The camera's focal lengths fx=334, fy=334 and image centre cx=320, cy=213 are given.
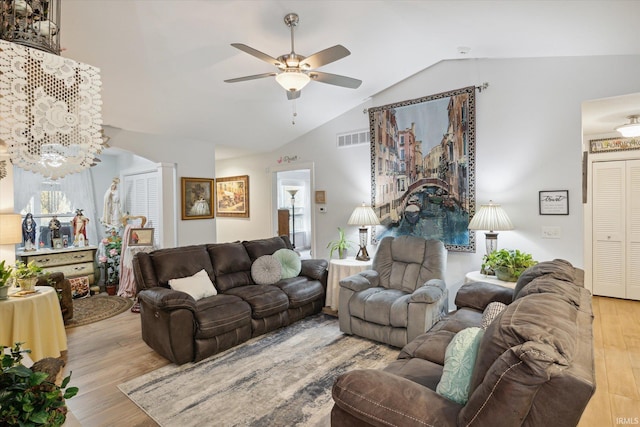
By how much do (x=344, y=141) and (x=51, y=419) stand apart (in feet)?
15.5

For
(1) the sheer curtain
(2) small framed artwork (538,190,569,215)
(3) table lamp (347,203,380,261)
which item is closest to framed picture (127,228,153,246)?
(1) the sheer curtain

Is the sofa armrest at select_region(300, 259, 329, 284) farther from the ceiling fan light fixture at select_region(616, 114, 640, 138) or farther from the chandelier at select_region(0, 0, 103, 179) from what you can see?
the ceiling fan light fixture at select_region(616, 114, 640, 138)

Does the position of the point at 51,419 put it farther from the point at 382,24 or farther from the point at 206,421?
the point at 382,24

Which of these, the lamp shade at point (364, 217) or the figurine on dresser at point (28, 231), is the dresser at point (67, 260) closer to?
the figurine on dresser at point (28, 231)

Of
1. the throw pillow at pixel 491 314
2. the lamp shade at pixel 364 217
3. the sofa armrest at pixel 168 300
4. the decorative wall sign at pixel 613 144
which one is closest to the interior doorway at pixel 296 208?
the lamp shade at pixel 364 217

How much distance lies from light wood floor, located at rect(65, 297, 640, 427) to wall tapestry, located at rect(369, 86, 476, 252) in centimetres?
163

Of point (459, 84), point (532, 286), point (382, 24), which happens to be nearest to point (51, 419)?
point (532, 286)

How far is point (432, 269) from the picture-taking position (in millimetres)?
3572

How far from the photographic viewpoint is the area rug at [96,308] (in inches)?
161

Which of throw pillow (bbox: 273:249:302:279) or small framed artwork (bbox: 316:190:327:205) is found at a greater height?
small framed artwork (bbox: 316:190:327:205)

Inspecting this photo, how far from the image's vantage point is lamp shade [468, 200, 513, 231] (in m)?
3.52

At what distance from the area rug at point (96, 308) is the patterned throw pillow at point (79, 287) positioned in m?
0.09

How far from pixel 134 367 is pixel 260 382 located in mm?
1180

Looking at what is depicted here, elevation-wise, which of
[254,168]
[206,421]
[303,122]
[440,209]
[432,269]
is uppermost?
[303,122]
